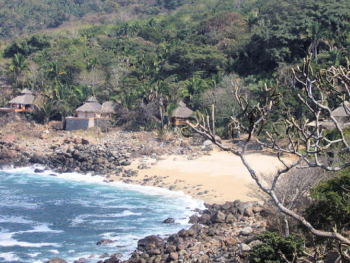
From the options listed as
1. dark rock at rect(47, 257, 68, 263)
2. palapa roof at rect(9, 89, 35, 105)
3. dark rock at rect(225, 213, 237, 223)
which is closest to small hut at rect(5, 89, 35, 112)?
palapa roof at rect(9, 89, 35, 105)

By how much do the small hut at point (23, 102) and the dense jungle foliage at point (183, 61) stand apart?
1021 mm

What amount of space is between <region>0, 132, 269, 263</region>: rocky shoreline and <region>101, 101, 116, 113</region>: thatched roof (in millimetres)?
3276

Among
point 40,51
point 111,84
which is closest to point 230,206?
point 111,84

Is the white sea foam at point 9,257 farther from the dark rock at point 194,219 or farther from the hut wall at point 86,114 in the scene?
the hut wall at point 86,114

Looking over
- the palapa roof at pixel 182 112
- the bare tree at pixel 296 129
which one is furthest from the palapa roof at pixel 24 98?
the bare tree at pixel 296 129

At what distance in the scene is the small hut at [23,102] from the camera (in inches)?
1535

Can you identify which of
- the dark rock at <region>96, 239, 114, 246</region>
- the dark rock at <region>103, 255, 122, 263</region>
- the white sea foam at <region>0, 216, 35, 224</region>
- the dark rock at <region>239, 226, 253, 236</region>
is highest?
the dark rock at <region>239, 226, 253, 236</region>

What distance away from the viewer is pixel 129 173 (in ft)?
84.6

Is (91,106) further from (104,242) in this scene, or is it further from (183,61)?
(104,242)

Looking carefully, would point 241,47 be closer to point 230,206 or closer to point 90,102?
point 90,102

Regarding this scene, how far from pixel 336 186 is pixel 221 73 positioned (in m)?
30.6

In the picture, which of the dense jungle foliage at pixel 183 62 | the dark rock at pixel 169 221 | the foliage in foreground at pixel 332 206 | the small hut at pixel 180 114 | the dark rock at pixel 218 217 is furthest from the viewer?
the dense jungle foliage at pixel 183 62

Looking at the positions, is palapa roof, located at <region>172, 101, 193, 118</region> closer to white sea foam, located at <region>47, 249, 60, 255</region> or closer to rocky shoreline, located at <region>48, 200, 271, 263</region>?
rocky shoreline, located at <region>48, 200, 271, 263</region>

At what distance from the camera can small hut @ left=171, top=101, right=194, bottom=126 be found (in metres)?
34.7
